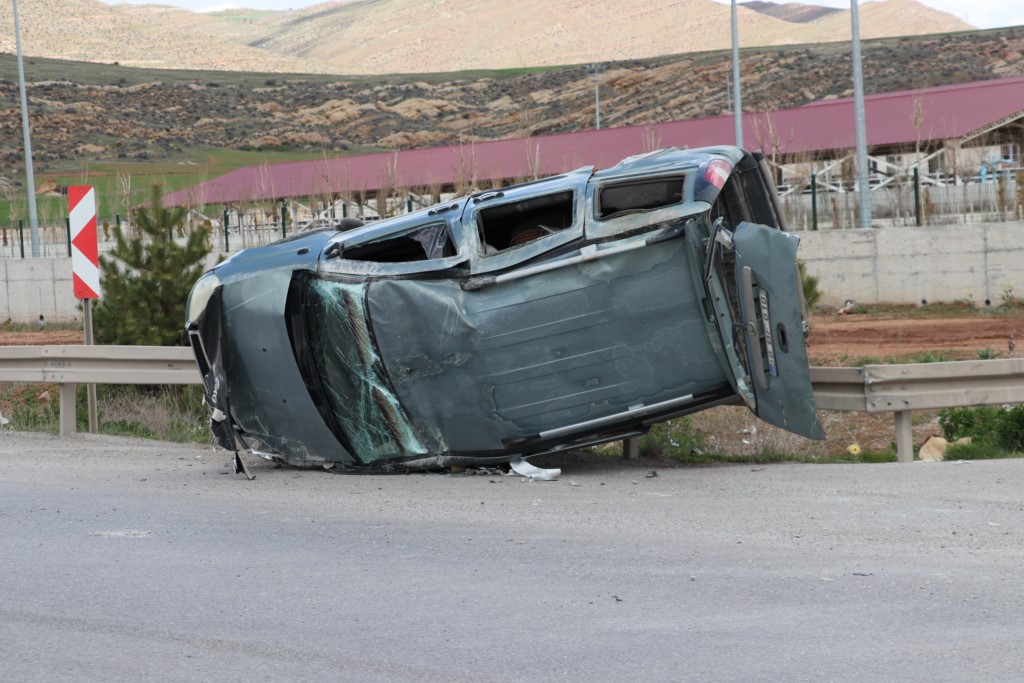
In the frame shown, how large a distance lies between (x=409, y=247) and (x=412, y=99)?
107238mm

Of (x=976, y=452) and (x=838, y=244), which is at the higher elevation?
(x=838, y=244)

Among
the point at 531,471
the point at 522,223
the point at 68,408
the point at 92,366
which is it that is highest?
the point at 522,223

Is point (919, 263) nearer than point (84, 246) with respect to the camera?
No

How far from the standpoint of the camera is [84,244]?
1198 cm

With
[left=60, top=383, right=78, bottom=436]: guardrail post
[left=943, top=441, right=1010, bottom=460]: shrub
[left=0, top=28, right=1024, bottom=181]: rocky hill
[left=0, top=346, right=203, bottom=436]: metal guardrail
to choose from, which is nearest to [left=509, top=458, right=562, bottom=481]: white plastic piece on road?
[left=943, top=441, right=1010, bottom=460]: shrub

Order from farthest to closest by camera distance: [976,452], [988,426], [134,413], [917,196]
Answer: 1. [917,196]
2. [134,413]
3. [988,426]
4. [976,452]

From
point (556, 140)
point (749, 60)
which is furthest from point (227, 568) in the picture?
point (749, 60)

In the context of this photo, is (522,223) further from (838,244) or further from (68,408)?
(838,244)

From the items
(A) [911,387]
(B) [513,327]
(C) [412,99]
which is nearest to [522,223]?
(B) [513,327]

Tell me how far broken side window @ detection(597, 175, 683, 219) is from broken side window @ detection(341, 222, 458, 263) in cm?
116

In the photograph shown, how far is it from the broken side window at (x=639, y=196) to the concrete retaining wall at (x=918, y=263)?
46.3 feet

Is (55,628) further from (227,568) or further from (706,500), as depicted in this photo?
(706,500)

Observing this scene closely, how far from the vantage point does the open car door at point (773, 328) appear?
25.6 ft

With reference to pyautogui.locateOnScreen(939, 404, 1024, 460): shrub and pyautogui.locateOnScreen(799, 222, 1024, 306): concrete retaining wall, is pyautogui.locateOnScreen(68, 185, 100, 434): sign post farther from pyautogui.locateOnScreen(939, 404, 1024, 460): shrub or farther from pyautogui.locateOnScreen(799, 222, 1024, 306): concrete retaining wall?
pyautogui.locateOnScreen(799, 222, 1024, 306): concrete retaining wall
